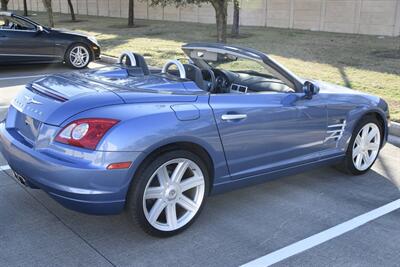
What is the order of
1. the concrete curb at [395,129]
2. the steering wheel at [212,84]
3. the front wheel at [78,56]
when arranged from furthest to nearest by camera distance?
the front wheel at [78,56] < the concrete curb at [395,129] < the steering wheel at [212,84]

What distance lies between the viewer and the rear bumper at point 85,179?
10.8 ft

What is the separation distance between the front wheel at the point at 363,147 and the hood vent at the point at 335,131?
0.25 meters

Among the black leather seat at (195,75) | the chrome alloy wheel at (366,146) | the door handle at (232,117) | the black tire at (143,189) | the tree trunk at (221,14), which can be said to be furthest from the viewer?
the tree trunk at (221,14)

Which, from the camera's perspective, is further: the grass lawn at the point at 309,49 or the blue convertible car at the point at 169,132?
the grass lawn at the point at 309,49

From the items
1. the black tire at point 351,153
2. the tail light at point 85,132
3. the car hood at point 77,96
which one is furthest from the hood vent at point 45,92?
the black tire at point 351,153

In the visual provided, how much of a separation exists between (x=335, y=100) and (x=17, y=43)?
27.3 feet

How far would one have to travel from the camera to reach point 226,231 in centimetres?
393

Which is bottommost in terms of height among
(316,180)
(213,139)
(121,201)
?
(316,180)

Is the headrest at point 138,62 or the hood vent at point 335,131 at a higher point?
the headrest at point 138,62

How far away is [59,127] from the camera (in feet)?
11.2

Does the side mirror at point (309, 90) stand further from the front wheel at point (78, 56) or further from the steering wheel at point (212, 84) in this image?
the front wheel at point (78, 56)

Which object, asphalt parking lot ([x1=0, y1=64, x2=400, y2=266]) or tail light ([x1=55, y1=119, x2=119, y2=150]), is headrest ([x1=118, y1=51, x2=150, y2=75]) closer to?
tail light ([x1=55, y1=119, x2=119, y2=150])

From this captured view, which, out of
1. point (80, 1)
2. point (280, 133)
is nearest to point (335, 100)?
point (280, 133)

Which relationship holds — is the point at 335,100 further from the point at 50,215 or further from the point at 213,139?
the point at 50,215
